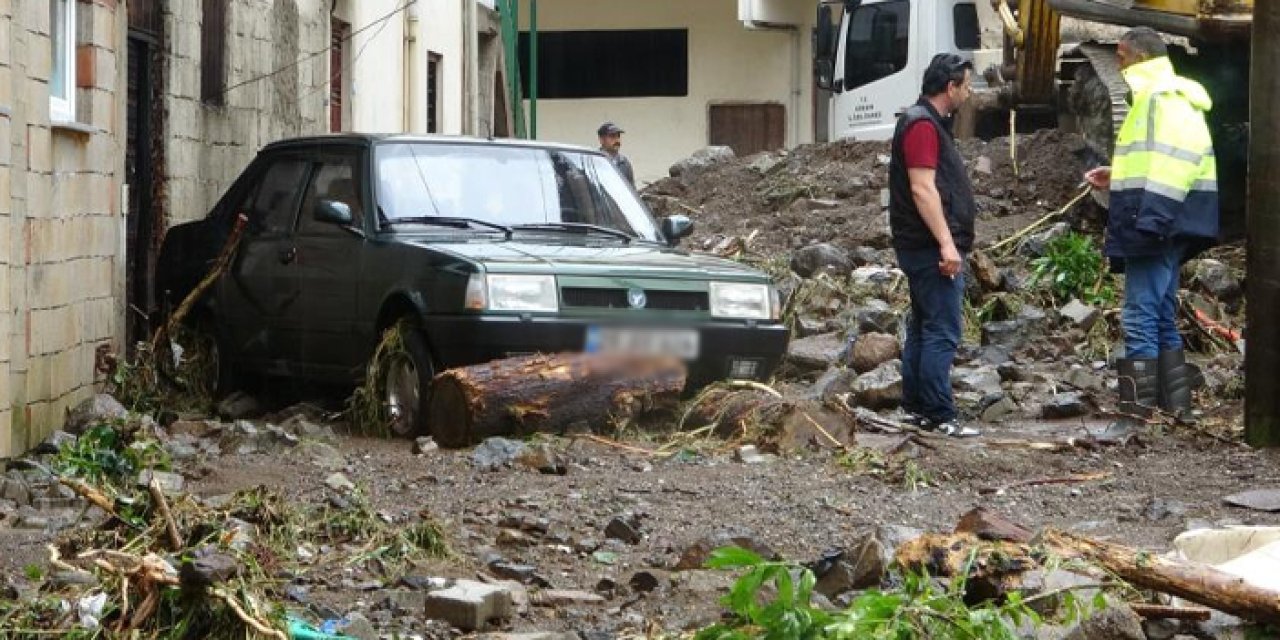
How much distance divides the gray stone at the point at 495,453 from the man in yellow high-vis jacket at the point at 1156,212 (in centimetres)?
313

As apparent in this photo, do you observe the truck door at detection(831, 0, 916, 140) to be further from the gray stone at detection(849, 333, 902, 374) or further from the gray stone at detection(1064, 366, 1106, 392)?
the gray stone at detection(849, 333, 902, 374)

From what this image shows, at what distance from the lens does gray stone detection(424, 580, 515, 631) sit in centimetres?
575

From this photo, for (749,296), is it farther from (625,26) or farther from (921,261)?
(625,26)

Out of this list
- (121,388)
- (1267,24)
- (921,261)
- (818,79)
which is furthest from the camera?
(818,79)

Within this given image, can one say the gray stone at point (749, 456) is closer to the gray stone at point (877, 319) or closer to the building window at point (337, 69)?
the gray stone at point (877, 319)

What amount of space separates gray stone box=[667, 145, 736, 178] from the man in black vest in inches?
551

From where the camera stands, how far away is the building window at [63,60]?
10805mm

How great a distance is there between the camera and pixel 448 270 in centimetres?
1005

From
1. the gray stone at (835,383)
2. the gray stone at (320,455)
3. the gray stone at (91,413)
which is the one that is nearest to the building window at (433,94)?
the gray stone at (835,383)

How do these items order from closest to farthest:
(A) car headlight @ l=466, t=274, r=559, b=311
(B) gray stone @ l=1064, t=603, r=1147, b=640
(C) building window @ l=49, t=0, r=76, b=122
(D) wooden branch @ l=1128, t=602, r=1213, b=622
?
(B) gray stone @ l=1064, t=603, r=1147, b=640 < (D) wooden branch @ l=1128, t=602, r=1213, b=622 < (A) car headlight @ l=466, t=274, r=559, b=311 < (C) building window @ l=49, t=0, r=76, b=122

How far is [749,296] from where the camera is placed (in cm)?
1048

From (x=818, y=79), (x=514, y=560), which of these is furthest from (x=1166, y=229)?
(x=818, y=79)

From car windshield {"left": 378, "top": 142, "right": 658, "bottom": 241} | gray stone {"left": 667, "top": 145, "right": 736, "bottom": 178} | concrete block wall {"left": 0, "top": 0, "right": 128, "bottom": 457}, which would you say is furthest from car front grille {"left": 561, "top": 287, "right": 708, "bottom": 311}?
gray stone {"left": 667, "top": 145, "right": 736, "bottom": 178}

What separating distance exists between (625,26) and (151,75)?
23.2 meters
